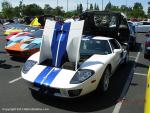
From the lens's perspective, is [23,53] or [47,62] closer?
[47,62]

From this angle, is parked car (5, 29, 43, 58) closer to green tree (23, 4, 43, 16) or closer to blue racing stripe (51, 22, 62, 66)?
blue racing stripe (51, 22, 62, 66)

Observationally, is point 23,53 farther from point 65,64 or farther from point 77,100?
point 77,100

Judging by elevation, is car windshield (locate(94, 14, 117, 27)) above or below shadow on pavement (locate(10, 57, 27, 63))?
above

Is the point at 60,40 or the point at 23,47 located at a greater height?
the point at 60,40

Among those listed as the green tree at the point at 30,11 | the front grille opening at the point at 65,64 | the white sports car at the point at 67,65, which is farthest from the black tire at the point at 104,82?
the green tree at the point at 30,11

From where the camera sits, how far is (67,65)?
6.23 meters

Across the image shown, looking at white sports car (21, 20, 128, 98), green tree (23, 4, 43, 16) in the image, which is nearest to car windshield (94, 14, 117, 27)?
white sports car (21, 20, 128, 98)

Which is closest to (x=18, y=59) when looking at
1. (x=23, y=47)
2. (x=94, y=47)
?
(x=23, y=47)

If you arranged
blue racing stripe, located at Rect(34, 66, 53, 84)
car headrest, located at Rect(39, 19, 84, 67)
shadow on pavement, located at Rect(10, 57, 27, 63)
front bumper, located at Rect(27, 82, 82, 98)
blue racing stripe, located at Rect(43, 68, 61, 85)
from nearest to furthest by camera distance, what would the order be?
front bumper, located at Rect(27, 82, 82, 98) < blue racing stripe, located at Rect(43, 68, 61, 85) < blue racing stripe, located at Rect(34, 66, 53, 84) < car headrest, located at Rect(39, 19, 84, 67) < shadow on pavement, located at Rect(10, 57, 27, 63)

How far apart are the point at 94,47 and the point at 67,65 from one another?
1533 mm

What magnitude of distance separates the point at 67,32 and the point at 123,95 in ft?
6.30

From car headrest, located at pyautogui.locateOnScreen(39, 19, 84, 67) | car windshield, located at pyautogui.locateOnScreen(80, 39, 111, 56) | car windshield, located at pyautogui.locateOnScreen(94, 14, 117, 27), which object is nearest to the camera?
car headrest, located at pyautogui.locateOnScreen(39, 19, 84, 67)

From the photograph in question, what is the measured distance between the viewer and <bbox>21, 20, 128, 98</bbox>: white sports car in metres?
5.54

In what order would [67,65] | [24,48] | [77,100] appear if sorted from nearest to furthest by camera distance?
[77,100], [67,65], [24,48]
